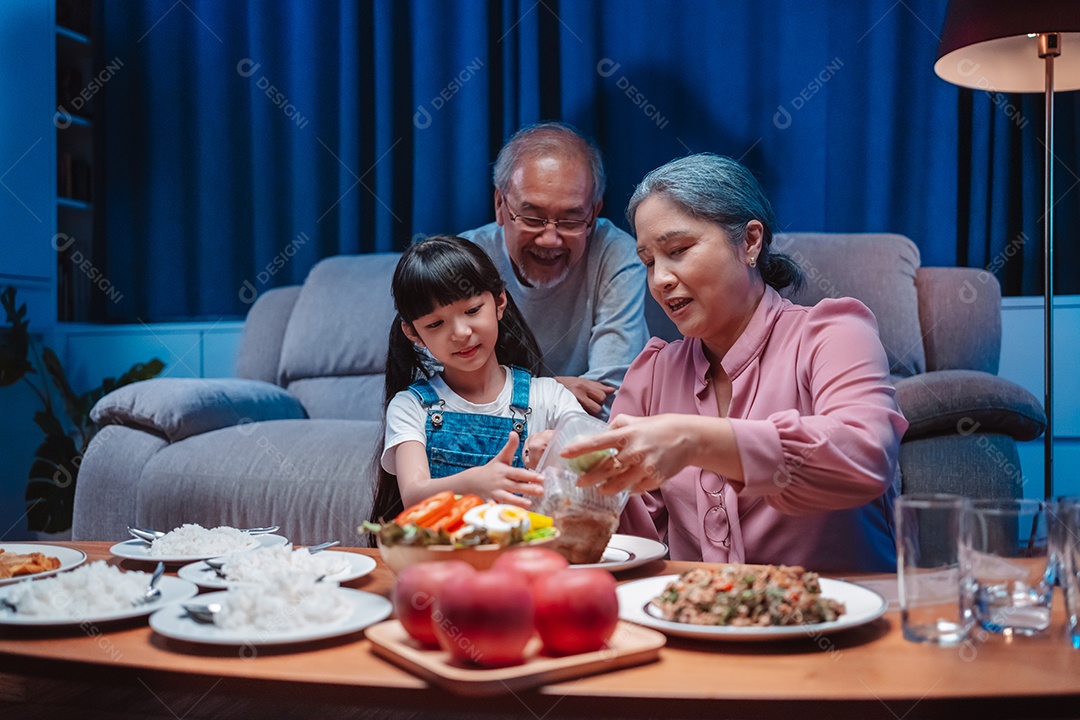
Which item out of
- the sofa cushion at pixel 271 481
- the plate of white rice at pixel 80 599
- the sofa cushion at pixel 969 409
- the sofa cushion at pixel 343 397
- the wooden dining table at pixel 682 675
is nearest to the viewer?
the wooden dining table at pixel 682 675

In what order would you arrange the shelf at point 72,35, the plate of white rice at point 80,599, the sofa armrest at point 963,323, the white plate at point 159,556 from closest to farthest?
the plate of white rice at point 80,599 < the white plate at point 159,556 < the sofa armrest at point 963,323 < the shelf at point 72,35

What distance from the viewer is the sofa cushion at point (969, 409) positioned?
2283 millimetres

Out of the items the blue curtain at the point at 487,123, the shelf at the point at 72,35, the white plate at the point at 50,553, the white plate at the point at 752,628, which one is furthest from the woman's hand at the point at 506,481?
the shelf at the point at 72,35

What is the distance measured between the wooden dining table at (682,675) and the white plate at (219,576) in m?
0.12

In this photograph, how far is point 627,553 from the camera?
1.27 meters

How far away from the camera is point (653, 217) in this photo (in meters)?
1.55

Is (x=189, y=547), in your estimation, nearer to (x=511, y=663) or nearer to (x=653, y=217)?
(x=511, y=663)

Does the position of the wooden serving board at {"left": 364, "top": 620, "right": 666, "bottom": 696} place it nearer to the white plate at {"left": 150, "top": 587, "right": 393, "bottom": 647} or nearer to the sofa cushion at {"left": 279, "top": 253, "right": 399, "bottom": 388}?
the white plate at {"left": 150, "top": 587, "right": 393, "bottom": 647}

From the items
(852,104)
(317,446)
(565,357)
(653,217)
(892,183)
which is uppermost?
(852,104)

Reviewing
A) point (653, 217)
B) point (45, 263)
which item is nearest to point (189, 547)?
point (653, 217)

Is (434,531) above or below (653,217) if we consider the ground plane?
below

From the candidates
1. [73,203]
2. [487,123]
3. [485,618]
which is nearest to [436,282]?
[485,618]

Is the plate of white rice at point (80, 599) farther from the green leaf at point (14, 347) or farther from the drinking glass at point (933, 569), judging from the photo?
the green leaf at point (14, 347)

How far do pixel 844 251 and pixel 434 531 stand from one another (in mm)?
2235
